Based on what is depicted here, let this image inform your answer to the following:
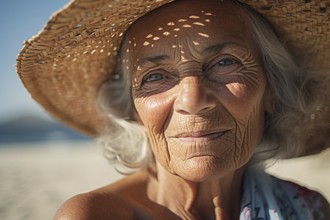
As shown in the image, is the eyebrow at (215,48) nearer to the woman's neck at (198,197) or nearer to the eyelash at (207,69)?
the eyelash at (207,69)

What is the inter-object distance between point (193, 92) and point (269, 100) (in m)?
0.65

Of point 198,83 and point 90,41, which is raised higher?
point 90,41

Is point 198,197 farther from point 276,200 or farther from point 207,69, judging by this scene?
point 207,69

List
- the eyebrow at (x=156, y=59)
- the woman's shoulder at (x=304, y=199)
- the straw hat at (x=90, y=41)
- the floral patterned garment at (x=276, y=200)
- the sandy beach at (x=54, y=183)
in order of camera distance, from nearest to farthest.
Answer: the straw hat at (x=90, y=41)
the eyebrow at (x=156, y=59)
the floral patterned garment at (x=276, y=200)
the woman's shoulder at (x=304, y=199)
the sandy beach at (x=54, y=183)

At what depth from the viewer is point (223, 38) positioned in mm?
1734

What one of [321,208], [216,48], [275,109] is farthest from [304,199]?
[216,48]

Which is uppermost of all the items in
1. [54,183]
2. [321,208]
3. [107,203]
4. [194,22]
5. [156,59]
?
[194,22]

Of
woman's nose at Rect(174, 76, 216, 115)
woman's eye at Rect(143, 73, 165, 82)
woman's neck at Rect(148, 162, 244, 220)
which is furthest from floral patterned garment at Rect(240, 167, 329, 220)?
woman's eye at Rect(143, 73, 165, 82)

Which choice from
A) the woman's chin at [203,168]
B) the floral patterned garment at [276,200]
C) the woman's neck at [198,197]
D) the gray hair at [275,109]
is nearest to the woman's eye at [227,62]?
the gray hair at [275,109]

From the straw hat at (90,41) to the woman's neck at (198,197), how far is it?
2.67 feet

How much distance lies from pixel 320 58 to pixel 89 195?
1.51 metres

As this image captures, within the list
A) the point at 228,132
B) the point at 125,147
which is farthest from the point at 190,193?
the point at 125,147

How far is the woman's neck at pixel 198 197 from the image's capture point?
2.05m

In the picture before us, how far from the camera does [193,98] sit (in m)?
1.63
